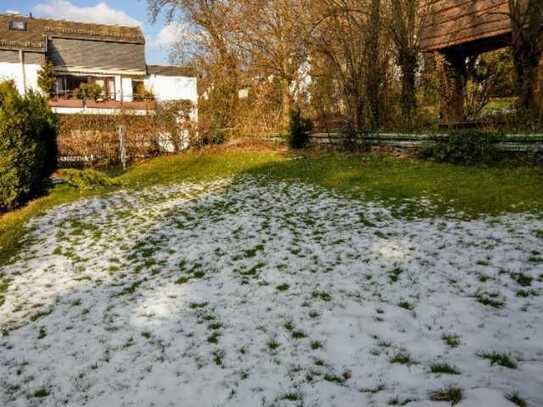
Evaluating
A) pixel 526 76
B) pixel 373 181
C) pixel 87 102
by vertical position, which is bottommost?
pixel 373 181

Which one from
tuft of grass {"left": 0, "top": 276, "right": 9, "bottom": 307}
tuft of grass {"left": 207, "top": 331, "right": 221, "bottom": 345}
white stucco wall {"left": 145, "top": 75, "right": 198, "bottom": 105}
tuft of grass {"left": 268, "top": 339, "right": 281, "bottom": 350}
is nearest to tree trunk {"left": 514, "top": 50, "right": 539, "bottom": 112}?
tuft of grass {"left": 268, "top": 339, "right": 281, "bottom": 350}

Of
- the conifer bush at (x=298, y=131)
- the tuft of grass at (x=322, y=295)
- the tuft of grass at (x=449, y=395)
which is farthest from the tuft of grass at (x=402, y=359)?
the conifer bush at (x=298, y=131)

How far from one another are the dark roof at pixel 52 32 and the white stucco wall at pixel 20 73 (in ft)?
4.14

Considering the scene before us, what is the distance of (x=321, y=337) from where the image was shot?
11.8ft

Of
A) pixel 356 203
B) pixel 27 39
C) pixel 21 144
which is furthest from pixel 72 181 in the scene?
pixel 27 39

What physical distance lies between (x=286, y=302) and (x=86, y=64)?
A: 3329 cm

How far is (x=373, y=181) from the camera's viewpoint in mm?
9742

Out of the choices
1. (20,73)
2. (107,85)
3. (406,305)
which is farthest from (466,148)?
(107,85)

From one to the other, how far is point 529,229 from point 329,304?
3.59m

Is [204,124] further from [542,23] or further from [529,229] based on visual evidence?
[529,229]

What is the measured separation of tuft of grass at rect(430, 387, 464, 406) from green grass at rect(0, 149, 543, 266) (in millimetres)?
4516

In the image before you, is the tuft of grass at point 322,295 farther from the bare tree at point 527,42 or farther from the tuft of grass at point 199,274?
the bare tree at point 527,42

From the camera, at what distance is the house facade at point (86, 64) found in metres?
28.1

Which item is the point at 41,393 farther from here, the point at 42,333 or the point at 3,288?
the point at 3,288
